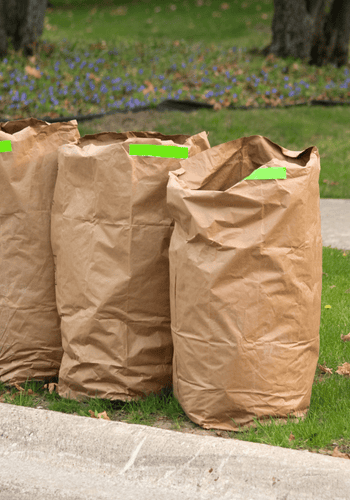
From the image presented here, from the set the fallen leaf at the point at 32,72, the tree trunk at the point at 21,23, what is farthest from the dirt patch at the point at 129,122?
the tree trunk at the point at 21,23

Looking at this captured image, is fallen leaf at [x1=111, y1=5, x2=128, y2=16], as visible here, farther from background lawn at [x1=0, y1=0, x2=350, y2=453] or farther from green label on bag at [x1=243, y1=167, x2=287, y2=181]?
green label on bag at [x1=243, y1=167, x2=287, y2=181]

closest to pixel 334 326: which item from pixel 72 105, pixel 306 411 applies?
pixel 306 411

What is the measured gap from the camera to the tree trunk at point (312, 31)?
1115cm

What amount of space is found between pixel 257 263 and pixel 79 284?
2.34 feet

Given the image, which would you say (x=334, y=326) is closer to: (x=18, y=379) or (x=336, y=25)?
(x=18, y=379)

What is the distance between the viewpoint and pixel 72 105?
870 cm

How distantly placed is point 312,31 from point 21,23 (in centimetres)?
517

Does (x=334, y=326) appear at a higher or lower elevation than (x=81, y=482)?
lower

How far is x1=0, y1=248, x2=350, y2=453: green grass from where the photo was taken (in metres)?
2.15

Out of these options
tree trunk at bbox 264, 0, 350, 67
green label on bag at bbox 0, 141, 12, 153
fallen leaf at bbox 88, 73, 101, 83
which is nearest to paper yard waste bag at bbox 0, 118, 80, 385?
green label on bag at bbox 0, 141, 12, 153

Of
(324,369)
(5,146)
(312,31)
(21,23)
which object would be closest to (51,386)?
(5,146)

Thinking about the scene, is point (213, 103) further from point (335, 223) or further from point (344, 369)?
point (344, 369)

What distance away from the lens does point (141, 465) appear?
2.02 m

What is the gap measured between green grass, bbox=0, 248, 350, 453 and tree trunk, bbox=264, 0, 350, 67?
30.3ft
